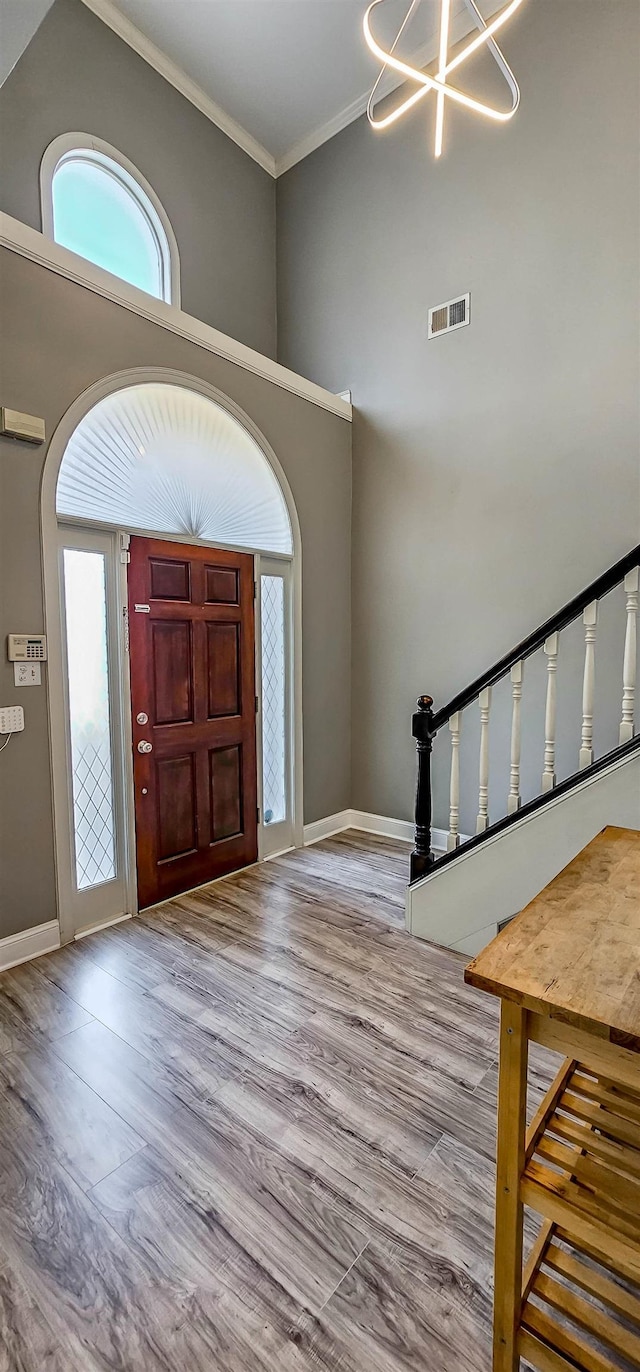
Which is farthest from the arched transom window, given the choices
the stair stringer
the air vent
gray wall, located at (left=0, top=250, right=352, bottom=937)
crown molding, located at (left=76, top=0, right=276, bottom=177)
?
crown molding, located at (left=76, top=0, right=276, bottom=177)

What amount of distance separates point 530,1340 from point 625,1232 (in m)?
0.30

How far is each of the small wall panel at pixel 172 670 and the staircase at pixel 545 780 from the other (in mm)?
1389

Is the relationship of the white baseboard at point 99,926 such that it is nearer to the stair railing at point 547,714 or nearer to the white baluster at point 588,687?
the stair railing at point 547,714

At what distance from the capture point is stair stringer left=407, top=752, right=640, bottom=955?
223cm

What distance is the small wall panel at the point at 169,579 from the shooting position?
121 inches

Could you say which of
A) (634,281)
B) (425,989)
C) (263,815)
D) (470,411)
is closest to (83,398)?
(470,411)

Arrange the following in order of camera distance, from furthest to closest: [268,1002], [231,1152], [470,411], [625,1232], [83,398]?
[470,411], [83,398], [268,1002], [231,1152], [625,1232]

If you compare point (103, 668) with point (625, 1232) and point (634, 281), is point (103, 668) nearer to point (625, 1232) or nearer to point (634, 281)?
point (625, 1232)

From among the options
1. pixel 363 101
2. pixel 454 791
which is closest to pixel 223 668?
pixel 454 791

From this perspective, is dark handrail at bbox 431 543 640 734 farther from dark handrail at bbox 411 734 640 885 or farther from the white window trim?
the white window trim

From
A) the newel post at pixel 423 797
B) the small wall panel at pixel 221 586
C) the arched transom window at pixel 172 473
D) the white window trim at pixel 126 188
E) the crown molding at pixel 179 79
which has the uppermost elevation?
the crown molding at pixel 179 79

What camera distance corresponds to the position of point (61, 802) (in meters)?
2.66

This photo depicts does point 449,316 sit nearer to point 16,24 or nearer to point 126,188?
point 126,188

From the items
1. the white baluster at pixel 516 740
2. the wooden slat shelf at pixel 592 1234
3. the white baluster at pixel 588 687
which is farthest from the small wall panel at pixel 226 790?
the wooden slat shelf at pixel 592 1234
